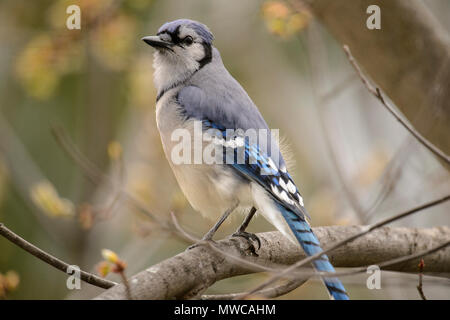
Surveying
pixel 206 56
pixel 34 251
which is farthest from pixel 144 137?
pixel 34 251

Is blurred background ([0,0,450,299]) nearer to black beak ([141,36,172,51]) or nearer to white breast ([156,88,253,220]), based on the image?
A: white breast ([156,88,253,220])

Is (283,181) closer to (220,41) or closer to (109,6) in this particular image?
(109,6)

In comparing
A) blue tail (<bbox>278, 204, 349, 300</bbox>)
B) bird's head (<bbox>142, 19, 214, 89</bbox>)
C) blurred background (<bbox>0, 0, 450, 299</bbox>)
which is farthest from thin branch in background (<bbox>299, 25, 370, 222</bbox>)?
bird's head (<bbox>142, 19, 214, 89</bbox>)

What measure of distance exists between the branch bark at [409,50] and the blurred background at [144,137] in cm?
23

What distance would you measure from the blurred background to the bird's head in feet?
1.10

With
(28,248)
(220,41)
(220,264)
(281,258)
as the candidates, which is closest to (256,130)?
(281,258)

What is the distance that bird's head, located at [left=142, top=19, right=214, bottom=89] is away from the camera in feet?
9.26

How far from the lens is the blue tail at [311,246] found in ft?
6.59

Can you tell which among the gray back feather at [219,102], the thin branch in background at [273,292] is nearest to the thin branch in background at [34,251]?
the thin branch in background at [273,292]

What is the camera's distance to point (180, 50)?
2.85 metres

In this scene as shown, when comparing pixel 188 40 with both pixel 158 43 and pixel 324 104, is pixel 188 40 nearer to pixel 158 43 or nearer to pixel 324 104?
pixel 158 43

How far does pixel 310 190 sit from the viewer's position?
5582mm

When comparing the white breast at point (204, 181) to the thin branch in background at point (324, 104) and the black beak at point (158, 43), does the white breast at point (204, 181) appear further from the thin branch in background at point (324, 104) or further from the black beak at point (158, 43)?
the thin branch in background at point (324, 104)

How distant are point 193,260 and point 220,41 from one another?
3.48 meters
